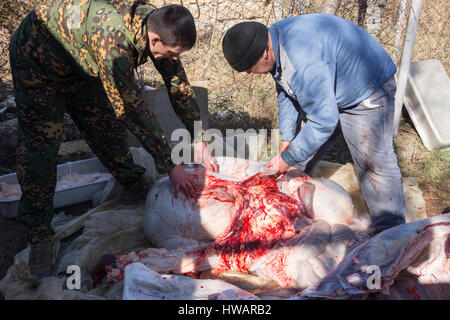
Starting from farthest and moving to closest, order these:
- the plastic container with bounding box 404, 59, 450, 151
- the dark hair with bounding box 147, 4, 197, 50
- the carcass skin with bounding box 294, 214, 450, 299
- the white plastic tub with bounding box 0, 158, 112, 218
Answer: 1. the plastic container with bounding box 404, 59, 450, 151
2. the white plastic tub with bounding box 0, 158, 112, 218
3. the dark hair with bounding box 147, 4, 197, 50
4. the carcass skin with bounding box 294, 214, 450, 299

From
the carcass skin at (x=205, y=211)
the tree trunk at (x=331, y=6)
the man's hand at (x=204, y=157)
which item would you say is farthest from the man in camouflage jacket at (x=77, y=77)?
the tree trunk at (x=331, y=6)

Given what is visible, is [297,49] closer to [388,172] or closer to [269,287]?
[388,172]

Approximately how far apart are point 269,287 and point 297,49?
4.98 ft

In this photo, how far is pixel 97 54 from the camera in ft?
6.79

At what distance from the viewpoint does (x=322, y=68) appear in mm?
2064

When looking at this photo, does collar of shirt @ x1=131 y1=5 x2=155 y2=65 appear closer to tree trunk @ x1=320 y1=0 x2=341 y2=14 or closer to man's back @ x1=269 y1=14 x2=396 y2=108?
man's back @ x1=269 y1=14 x2=396 y2=108

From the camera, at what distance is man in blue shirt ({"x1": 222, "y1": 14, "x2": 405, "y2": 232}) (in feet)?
6.82

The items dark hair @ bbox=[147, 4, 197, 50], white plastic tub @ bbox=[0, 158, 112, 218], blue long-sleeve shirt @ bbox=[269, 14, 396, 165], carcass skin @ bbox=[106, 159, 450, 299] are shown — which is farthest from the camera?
white plastic tub @ bbox=[0, 158, 112, 218]

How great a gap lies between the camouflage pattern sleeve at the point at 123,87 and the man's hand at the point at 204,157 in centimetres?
52

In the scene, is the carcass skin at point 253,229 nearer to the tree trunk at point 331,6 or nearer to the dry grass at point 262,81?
the dry grass at point 262,81

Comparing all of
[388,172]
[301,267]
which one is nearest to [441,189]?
[388,172]

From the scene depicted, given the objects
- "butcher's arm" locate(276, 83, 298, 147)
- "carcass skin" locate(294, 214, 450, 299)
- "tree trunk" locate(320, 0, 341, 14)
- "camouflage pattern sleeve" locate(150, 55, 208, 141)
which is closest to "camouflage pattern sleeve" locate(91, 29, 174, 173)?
"camouflage pattern sleeve" locate(150, 55, 208, 141)

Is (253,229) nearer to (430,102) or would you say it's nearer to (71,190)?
(71,190)

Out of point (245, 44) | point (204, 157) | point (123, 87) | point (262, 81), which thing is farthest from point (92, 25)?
point (262, 81)
